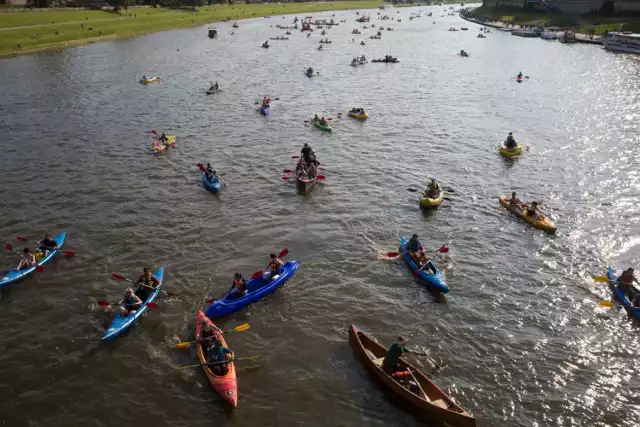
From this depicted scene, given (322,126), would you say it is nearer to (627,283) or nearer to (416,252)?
(416,252)

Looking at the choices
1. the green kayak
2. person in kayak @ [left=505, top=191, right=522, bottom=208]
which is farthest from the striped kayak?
the green kayak

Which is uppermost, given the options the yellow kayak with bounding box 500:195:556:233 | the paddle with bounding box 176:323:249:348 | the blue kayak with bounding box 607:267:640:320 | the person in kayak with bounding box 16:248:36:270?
the person in kayak with bounding box 16:248:36:270

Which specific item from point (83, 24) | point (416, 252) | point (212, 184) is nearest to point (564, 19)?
point (83, 24)

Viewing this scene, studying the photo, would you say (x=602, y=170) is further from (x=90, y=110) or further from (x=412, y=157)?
(x=90, y=110)

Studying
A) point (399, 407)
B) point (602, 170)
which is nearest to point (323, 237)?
point (399, 407)

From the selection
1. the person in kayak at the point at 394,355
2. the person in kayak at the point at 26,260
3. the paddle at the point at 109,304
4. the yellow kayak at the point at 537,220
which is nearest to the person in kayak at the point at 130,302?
the paddle at the point at 109,304

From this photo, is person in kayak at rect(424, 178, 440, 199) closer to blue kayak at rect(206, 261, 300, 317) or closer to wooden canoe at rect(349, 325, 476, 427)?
blue kayak at rect(206, 261, 300, 317)

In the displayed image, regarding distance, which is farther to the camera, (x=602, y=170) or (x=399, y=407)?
(x=602, y=170)
